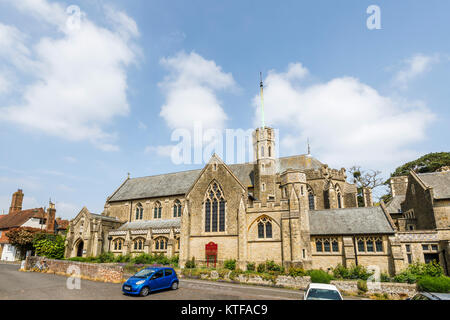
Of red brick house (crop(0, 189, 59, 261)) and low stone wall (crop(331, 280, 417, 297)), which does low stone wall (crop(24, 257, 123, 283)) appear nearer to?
low stone wall (crop(331, 280, 417, 297))

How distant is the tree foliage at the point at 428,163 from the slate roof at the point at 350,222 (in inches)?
1234

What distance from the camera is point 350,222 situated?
97.2 ft

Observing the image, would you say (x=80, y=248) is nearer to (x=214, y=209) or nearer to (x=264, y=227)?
(x=214, y=209)

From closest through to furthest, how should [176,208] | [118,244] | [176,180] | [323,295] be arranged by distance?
[323,295]
[118,244]
[176,208]
[176,180]

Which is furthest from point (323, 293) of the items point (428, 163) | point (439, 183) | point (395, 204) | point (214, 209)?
point (428, 163)

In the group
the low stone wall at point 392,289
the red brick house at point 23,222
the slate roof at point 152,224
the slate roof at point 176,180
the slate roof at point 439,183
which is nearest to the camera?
the low stone wall at point 392,289

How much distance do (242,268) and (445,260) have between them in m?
19.2

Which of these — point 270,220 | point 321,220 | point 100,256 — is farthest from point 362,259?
point 100,256

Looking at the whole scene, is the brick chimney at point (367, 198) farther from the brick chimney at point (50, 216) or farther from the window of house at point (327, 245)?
the brick chimney at point (50, 216)

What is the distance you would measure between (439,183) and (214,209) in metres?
26.0

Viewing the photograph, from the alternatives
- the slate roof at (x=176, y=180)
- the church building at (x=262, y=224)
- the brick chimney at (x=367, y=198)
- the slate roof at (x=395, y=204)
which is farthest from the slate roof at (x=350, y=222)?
the slate roof at (x=395, y=204)

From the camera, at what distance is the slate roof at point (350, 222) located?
28047 mm

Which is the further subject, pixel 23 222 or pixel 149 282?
pixel 23 222

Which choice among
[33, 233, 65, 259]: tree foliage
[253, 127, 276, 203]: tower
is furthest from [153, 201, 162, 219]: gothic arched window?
[253, 127, 276, 203]: tower
